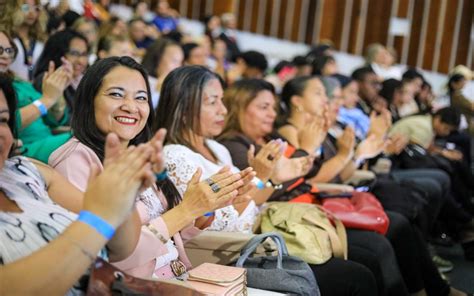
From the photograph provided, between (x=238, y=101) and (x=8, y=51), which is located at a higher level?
(x=8, y=51)

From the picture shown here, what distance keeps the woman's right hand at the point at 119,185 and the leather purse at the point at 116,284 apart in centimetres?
17

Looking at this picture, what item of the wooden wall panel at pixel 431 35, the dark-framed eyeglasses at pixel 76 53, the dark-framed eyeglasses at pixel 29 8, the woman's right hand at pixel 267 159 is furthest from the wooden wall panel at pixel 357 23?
the woman's right hand at pixel 267 159

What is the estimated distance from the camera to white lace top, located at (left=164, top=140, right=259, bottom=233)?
271cm

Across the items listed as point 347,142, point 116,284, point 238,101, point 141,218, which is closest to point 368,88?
point 347,142

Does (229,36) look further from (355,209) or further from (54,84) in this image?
(355,209)

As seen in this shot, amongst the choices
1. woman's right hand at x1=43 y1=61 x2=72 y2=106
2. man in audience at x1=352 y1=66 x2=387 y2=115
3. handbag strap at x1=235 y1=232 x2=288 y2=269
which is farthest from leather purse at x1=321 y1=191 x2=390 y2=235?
man in audience at x1=352 y1=66 x2=387 y2=115

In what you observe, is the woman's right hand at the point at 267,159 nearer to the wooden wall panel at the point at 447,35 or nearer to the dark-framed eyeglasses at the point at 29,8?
the dark-framed eyeglasses at the point at 29,8

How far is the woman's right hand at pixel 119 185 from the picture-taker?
4.95 feet

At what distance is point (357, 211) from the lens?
3.44m

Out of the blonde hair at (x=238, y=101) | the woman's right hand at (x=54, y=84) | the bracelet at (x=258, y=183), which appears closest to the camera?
the bracelet at (x=258, y=183)

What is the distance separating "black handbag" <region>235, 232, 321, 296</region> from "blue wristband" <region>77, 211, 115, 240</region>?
911mm

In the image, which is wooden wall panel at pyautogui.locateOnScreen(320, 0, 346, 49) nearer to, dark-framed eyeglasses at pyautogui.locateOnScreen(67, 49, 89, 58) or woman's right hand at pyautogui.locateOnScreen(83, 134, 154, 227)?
dark-framed eyeglasses at pyautogui.locateOnScreen(67, 49, 89, 58)

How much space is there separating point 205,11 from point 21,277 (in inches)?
362

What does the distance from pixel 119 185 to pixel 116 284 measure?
11.3 inches
